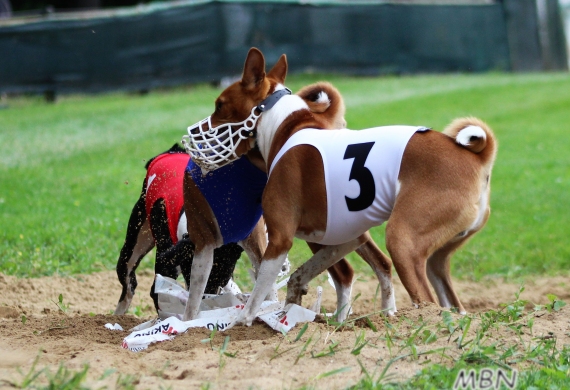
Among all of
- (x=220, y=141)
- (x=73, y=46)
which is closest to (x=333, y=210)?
(x=220, y=141)

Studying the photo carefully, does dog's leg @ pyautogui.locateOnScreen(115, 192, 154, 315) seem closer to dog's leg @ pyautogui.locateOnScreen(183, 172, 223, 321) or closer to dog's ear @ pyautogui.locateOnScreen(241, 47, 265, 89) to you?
dog's leg @ pyautogui.locateOnScreen(183, 172, 223, 321)

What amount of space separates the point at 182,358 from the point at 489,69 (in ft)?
72.5

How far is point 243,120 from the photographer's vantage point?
17.3ft

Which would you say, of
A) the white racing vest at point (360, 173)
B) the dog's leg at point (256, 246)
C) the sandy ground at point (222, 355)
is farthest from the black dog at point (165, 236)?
the white racing vest at point (360, 173)

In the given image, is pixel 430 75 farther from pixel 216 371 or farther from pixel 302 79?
pixel 216 371

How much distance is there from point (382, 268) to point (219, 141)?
157 cm

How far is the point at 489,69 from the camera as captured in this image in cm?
2492

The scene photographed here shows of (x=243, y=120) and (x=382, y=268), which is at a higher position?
(x=243, y=120)

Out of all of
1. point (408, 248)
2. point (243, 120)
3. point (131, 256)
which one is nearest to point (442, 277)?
point (408, 248)

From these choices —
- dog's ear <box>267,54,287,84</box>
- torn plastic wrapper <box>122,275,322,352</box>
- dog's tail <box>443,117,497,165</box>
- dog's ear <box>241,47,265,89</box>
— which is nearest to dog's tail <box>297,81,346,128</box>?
dog's ear <box>267,54,287,84</box>

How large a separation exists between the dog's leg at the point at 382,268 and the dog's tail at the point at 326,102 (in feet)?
2.91

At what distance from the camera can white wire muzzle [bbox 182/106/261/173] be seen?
521cm

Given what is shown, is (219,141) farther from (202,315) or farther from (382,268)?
(382,268)

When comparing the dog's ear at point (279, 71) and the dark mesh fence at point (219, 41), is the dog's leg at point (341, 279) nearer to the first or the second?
the dog's ear at point (279, 71)
